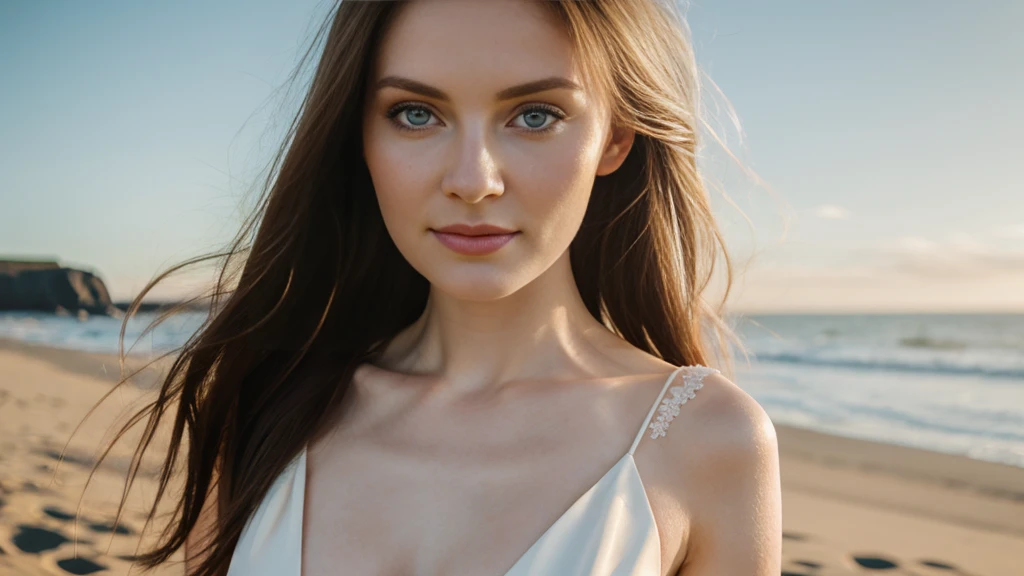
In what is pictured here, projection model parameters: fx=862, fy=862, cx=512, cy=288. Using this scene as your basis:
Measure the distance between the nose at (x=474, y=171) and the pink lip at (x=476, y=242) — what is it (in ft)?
0.26

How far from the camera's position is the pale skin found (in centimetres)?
153

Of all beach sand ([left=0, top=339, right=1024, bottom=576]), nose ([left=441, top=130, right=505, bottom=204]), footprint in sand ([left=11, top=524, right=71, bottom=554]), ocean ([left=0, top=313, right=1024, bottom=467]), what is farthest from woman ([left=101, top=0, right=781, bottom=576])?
footprint in sand ([left=11, top=524, right=71, bottom=554])

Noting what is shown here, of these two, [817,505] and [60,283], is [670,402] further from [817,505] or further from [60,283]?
[60,283]

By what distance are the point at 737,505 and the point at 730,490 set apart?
0.03 meters

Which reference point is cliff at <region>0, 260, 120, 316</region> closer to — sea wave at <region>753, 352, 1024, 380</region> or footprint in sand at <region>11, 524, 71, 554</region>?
footprint in sand at <region>11, 524, 71, 554</region>

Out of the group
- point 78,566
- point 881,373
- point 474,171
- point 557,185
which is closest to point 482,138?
point 474,171

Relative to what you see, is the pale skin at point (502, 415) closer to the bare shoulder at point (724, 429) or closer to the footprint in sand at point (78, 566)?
the bare shoulder at point (724, 429)

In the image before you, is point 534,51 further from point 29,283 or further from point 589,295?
point 29,283

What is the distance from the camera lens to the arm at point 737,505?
152 cm

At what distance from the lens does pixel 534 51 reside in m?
1.54

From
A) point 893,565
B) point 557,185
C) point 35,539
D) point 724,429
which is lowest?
point 35,539

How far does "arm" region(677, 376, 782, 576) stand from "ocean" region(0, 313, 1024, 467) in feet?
2.08

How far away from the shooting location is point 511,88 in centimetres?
151

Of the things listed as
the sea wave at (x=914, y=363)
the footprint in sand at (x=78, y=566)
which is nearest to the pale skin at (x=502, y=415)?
the footprint in sand at (x=78, y=566)
